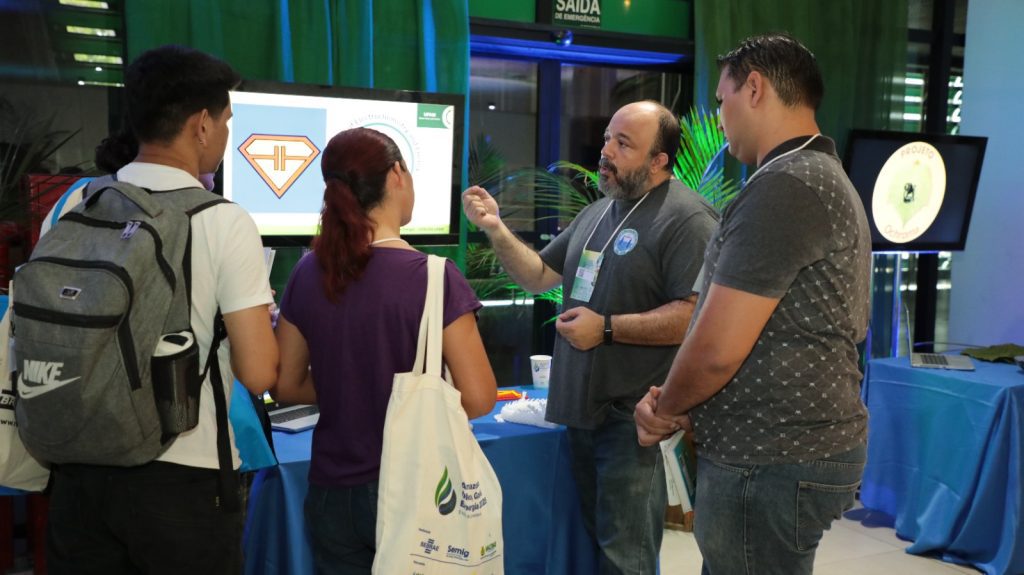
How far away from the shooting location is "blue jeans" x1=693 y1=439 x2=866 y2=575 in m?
1.40

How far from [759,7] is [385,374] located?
374cm

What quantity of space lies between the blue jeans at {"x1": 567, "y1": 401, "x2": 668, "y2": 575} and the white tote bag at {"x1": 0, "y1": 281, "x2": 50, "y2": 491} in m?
1.24

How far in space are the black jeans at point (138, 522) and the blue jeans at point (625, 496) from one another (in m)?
1.01

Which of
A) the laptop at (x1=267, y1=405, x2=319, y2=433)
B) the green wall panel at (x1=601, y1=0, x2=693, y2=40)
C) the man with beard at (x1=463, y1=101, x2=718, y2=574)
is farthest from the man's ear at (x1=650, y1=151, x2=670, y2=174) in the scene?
the green wall panel at (x1=601, y1=0, x2=693, y2=40)

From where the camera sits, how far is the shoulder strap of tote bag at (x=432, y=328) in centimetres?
138

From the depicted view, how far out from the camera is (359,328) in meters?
1.43

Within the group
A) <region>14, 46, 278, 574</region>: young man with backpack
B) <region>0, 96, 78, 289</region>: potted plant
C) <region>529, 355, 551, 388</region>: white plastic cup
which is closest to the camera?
<region>14, 46, 278, 574</region>: young man with backpack

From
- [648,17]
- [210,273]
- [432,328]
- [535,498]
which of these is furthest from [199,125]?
[648,17]

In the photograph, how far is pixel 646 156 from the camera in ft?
7.23

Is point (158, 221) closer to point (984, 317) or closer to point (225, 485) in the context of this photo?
point (225, 485)

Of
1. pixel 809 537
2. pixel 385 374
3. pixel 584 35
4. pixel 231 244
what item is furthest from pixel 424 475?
pixel 584 35

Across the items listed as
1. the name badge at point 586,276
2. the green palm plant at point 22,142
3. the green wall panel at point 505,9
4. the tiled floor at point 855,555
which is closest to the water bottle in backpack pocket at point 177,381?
the name badge at point 586,276

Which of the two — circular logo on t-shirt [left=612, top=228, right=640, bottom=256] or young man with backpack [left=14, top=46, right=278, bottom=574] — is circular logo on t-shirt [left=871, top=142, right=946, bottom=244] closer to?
circular logo on t-shirt [left=612, top=228, right=640, bottom=256]

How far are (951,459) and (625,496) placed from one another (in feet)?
6.04
